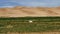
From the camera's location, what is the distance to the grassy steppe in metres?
3.45

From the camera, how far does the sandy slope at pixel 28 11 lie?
3.77 m

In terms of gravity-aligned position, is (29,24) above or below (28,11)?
below

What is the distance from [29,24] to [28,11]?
0.57 metres

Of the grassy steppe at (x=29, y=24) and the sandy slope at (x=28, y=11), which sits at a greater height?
the sandy slope at (x=28, y=11)

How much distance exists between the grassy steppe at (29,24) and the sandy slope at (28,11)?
0.22 m

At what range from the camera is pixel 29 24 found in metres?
3.50

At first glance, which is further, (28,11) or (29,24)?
(28,11)

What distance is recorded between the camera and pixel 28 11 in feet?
13.0

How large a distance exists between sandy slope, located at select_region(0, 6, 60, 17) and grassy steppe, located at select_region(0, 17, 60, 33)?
0.22 metres

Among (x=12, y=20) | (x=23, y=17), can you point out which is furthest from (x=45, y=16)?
(x=12, y=20)

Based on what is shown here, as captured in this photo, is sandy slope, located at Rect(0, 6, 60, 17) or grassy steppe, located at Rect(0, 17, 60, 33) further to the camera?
sandy slope, located at Rect(0, 6, 60, 17)

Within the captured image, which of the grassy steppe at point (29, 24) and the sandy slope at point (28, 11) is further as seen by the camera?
the sandy slope at point (28, 11)

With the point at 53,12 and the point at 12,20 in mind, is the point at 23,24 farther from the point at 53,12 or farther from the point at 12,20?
the point at 53,12

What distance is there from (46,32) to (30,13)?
69 centimetres
